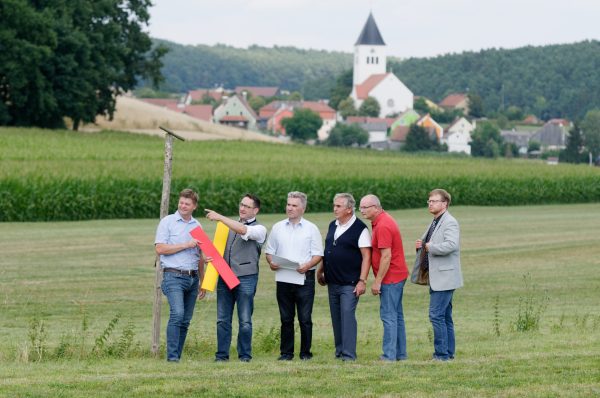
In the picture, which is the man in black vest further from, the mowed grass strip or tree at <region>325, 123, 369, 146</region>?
tree at <region>325, 123, 369, 146</region>

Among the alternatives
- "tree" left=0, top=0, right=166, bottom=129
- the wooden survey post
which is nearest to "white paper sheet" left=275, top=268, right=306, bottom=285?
the wooden survey post

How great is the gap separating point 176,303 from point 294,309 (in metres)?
1.20

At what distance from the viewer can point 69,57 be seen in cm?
7319

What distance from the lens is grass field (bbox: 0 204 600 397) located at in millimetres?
11134

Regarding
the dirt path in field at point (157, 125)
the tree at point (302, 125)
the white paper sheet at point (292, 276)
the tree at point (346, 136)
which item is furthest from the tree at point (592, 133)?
the white paper sheet at point (292, 276)

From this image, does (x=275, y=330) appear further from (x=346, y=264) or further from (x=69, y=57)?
(x=69, y=57)

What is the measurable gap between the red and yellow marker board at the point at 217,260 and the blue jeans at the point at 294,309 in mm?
553

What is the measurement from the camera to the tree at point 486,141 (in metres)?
176

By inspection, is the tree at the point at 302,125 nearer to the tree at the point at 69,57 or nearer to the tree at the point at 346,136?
the tree at the point at 346,136

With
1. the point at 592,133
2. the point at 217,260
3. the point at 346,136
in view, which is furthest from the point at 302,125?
the point at 217,260

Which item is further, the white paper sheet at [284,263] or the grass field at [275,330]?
the white paper sheet at [284,263]

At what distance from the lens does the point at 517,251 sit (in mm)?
30875

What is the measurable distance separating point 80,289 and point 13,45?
1935 inches

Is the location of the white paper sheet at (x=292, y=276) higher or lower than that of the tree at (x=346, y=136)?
higher
